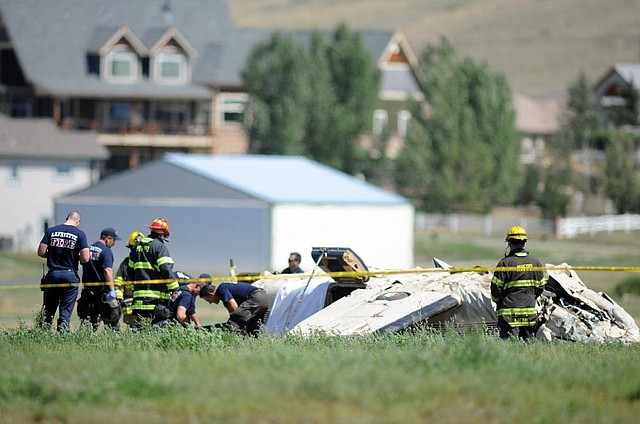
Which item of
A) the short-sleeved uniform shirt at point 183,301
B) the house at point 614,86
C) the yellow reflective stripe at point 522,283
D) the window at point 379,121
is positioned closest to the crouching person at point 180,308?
the short-sleeved uniform shirt at point 183,301

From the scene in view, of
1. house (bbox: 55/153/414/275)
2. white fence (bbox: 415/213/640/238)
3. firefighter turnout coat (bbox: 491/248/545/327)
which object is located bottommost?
white fence (bbox: 415/213/640/238)

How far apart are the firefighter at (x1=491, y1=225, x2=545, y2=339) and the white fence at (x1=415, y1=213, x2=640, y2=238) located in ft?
157

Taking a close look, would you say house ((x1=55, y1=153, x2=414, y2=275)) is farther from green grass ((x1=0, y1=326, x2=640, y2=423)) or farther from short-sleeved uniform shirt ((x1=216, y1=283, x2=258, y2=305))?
green grass ((x1=0, y1=326, x2=640, y2=423))

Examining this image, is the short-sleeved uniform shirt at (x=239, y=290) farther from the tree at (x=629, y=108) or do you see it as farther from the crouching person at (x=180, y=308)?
the tree at (x=629, y=108)

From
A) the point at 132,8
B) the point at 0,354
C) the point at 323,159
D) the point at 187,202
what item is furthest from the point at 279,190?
the point at 0,354

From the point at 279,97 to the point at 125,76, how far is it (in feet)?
24.4

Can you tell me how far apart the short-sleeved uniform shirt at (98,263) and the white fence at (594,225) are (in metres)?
47.1

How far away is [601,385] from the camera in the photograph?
11148 mm

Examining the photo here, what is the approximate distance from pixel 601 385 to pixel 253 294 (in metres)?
7.08

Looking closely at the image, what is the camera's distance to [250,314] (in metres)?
17.5

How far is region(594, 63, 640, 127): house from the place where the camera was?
98625 millimetres

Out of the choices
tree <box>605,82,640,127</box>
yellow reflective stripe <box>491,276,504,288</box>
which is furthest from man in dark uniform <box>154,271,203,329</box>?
tree <box>605,82,640,127</box>

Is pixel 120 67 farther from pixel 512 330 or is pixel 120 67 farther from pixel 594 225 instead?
pixel 512 330

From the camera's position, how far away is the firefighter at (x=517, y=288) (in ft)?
50.8
